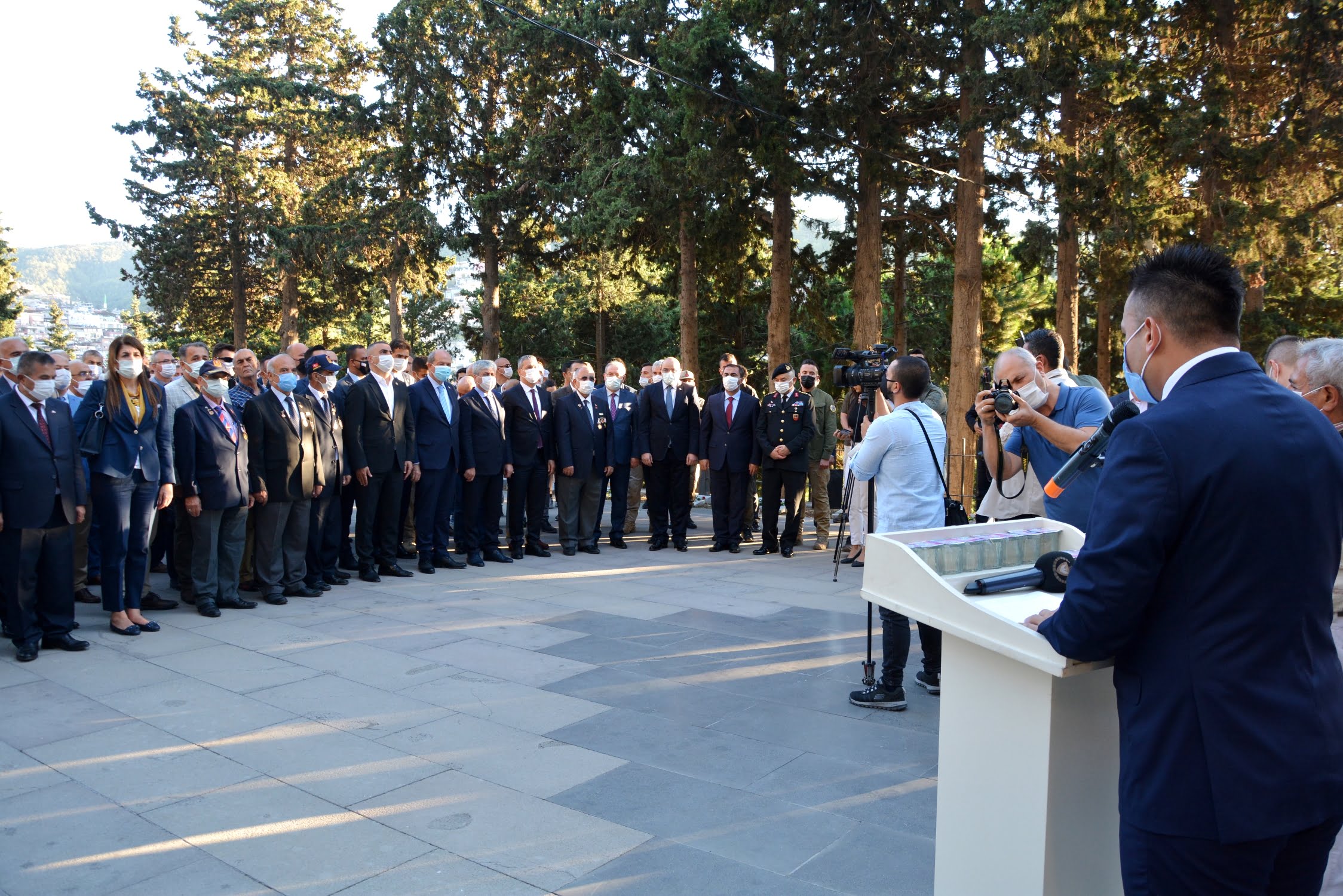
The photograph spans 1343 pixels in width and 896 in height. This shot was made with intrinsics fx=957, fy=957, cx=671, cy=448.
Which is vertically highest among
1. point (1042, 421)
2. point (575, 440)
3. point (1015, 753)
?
point (1042, 421)

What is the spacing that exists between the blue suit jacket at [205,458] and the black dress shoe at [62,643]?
1.32 metres

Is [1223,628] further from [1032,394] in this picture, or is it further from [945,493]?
[945,493]

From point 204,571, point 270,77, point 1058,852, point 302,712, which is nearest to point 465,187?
point 270,77

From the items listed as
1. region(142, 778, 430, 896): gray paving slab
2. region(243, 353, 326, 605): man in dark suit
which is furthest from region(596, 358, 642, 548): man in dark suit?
region(142, 778, 430, 896): gray paving slab

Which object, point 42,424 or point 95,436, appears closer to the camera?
point 42,424

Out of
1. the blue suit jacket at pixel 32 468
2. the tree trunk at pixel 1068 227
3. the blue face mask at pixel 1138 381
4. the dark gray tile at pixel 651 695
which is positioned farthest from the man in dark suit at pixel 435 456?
the tree trunk at pixel 1068 227

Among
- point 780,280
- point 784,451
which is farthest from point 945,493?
point 780,280

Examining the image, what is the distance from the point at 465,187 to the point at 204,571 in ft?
72.5

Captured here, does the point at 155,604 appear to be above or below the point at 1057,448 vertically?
below

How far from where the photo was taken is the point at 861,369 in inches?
241

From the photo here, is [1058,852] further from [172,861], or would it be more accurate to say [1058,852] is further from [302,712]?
[302,712]

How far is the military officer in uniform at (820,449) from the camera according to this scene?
1080cm

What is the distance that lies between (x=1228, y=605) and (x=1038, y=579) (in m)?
0.76

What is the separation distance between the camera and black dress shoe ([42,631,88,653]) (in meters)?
6.32
